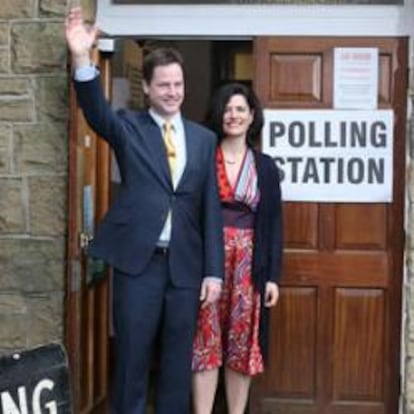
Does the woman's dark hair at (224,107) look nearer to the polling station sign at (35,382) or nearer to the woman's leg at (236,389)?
the woman's leg at (236,389)

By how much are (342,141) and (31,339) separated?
1.84m

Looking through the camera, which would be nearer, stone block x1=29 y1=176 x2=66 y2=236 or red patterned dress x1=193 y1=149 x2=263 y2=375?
red patterned dress x1=193 y1=149 x2=263 y2=375

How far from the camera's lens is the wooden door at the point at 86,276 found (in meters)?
5.11

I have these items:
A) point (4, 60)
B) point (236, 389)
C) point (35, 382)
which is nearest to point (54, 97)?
point (4, 60)

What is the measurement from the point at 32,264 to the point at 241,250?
103 centimetres

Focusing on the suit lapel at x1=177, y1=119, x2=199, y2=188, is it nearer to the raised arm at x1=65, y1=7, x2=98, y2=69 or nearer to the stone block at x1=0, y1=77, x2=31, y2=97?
the raised arm at x1=65, y1=7, x2=98, y2=69

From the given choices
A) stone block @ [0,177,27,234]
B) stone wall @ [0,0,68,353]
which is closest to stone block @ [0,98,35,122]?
stone wall @ [0,0,68,353]

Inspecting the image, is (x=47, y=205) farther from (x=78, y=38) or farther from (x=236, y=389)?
(x=236, y=389)

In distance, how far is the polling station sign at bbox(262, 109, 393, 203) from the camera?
5.42 meters

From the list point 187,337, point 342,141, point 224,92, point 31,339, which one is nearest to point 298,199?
point 342,141

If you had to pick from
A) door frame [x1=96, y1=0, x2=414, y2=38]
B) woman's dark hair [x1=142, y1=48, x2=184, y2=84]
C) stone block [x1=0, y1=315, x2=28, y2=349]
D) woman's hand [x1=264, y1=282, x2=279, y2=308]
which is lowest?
stone block [x1=0, y1=315, x2=28, y2=349]

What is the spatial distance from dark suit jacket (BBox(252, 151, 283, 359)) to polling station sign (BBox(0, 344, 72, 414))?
5.75 feet

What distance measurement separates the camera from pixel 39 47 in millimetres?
5191

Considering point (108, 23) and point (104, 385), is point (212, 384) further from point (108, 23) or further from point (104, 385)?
Answer: point (108, 23)
